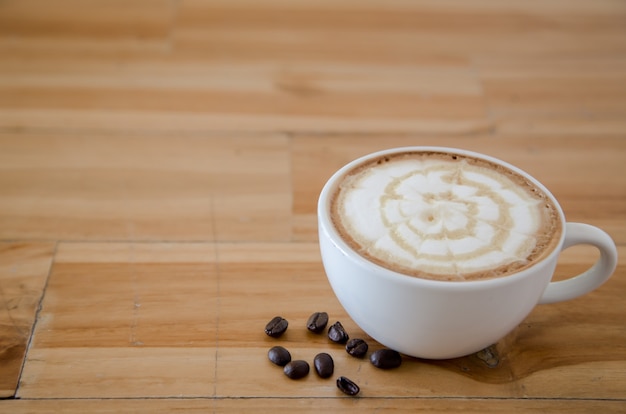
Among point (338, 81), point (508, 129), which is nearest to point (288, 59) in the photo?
point (338, 81)

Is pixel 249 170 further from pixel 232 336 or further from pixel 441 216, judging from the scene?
pixel 441 216

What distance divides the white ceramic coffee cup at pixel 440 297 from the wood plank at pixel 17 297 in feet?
1.31

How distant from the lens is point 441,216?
0.83 meters

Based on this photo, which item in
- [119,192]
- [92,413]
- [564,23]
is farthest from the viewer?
[564,23]

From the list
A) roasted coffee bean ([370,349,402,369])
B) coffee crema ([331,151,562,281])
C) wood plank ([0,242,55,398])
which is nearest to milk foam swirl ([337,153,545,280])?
coffee crema ([331,151,562,281])

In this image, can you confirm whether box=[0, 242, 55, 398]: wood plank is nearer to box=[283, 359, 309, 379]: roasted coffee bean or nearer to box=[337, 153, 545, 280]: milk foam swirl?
box=[283, 359, 309, 379]: roasted coffee bean

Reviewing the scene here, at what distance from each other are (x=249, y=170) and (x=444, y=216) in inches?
20.6

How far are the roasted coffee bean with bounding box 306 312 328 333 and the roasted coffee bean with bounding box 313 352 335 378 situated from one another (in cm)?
5

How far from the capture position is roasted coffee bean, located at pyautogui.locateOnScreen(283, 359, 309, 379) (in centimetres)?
86

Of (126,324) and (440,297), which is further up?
(440,297)

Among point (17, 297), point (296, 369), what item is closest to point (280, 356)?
point (296, 369)

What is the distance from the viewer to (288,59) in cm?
164

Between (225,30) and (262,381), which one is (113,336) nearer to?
(262,381)

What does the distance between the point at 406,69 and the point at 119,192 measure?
2.34ft
